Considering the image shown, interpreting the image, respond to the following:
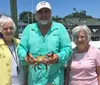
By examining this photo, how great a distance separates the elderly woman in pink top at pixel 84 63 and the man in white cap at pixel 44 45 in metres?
0.16

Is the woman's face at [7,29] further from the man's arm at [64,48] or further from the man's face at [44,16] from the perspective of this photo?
the man's arm at [64,48]

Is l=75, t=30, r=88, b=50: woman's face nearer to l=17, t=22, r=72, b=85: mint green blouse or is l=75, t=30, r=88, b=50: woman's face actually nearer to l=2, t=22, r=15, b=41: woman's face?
l=17, t=22, r=72, b=85: mint green blouse

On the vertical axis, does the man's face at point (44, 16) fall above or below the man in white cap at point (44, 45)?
above

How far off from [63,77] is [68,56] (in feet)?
1.07

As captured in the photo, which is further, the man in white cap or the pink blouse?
the pink blouse

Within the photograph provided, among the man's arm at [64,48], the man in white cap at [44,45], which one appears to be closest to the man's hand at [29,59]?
the man in white cap at [44,45]

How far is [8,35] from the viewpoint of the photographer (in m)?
4.04

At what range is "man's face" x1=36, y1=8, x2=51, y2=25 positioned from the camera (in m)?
3.87

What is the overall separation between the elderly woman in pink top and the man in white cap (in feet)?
0.52

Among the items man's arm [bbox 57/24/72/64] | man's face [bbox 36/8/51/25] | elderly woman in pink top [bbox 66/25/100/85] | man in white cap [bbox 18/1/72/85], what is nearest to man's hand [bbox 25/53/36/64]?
man in white cap [bbox 18/1/72/85]

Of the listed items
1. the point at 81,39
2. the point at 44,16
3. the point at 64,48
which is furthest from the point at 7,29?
the point at 81,39

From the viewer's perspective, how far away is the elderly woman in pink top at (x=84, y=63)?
3.98 meters

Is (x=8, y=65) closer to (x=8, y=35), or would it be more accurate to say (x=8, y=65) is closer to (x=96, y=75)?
(x=8, y=35)

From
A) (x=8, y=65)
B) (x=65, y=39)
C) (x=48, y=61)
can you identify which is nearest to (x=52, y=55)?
Result: (x=48, y=61)
